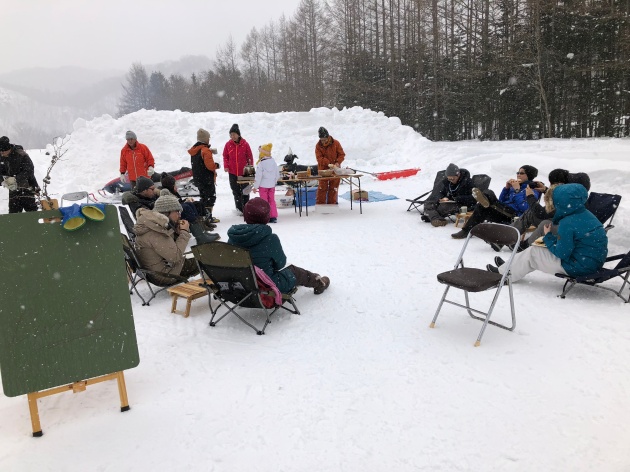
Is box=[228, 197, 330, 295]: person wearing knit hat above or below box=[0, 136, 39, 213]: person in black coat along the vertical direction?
below

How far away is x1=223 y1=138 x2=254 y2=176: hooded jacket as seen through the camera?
9836 mm

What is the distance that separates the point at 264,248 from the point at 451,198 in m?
5.49

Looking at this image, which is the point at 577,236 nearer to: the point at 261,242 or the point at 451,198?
the point at 261,242

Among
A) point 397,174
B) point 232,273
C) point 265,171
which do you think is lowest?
point 232,273

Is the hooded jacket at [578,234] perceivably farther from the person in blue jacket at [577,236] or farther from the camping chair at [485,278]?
the camping chair at [485,278]

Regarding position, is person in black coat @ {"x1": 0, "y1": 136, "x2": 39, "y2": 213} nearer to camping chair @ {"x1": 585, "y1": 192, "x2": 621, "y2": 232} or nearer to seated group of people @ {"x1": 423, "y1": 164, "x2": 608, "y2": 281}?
seated group of people @ {"x1": 423, "y1": 164, "x2": 608, "y2": 281}

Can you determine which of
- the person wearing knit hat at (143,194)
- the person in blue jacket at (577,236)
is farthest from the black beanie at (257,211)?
the person in blue jacket at (577,236)

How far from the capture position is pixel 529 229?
6.54 meters

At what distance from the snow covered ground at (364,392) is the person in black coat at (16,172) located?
463cm

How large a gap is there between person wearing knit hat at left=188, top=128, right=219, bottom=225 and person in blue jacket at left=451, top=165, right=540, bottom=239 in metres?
5.18

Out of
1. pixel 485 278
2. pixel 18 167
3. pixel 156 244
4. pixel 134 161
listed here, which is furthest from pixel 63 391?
pixel 134 161

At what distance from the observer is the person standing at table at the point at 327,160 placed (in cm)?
1045

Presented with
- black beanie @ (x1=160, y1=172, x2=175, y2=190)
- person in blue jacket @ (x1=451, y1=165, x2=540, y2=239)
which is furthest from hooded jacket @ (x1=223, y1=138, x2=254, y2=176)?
person in blue jacket @ (x1=451, y1=165, x2=540, y2=239)

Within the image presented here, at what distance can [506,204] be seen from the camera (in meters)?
7.51
